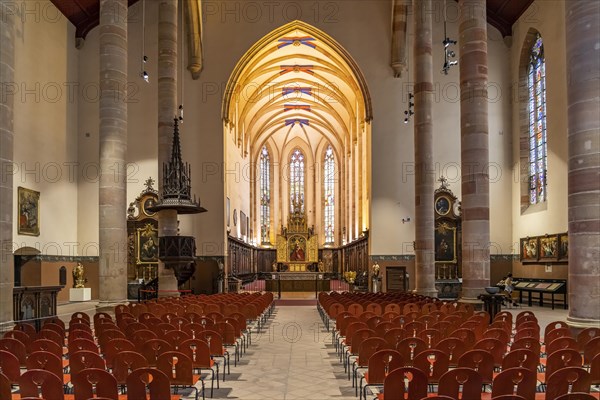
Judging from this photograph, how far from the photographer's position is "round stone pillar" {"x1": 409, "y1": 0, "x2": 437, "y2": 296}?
25.4 m

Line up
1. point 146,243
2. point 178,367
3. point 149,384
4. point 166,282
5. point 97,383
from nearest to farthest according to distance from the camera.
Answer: point 97,383
point 149,384
point 178,367
point 166,282
point 146,243

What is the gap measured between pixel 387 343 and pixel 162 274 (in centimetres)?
1756

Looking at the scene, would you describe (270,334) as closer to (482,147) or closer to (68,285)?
(482,147)

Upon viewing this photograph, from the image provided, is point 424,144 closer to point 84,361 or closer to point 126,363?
point 126,363

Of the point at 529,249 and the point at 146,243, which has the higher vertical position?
the point at 146,243

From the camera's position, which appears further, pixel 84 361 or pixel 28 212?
pixel 28 212

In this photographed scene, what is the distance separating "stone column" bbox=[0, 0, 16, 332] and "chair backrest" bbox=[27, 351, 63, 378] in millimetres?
5647

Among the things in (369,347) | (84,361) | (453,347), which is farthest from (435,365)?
(84,361)

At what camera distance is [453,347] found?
8.69 metres

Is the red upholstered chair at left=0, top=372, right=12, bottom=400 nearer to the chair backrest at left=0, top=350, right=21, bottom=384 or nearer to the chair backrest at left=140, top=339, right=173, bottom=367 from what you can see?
the chair backrest at left=0, top=350, right=21, bottom=384

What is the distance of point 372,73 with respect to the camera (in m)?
34.3

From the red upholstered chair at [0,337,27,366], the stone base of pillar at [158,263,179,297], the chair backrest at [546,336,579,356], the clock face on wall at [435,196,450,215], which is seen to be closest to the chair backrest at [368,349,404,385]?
the chair backrest at [546,336,579,356]

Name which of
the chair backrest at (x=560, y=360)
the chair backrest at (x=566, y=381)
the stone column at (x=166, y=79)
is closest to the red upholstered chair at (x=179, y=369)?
the chair backrest at (x=566, y=381)

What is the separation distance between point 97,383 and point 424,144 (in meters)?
21.1
